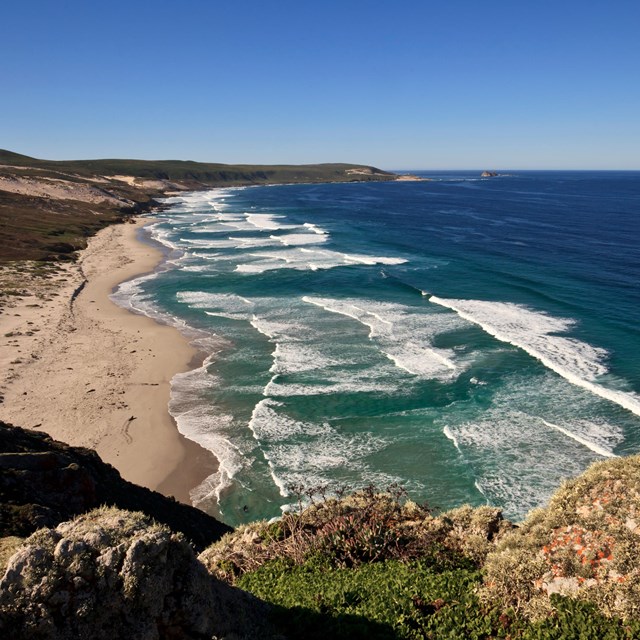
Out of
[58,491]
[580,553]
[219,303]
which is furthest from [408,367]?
[58,491]

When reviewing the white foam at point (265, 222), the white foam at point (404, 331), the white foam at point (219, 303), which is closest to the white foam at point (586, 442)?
the white foam at point (404, 331)

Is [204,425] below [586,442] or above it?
below

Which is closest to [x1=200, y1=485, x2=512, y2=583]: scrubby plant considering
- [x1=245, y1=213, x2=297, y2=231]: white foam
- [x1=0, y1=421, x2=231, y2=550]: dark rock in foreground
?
[x1=0, y1=421, x2=231, y2=550]: dark rock in foreground

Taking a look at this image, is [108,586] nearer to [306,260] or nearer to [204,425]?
[204,425]

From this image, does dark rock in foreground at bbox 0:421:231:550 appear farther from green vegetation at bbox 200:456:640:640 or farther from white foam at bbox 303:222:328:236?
white foam at bbox 303:222:328:236

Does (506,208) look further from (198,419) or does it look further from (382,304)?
(198,419)

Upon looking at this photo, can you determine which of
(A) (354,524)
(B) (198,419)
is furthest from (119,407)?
(A) (354,524)
